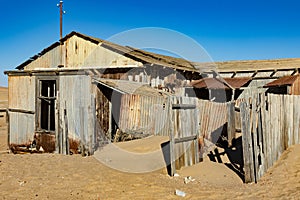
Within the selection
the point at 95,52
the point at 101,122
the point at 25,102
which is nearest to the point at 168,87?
the point at 95,52

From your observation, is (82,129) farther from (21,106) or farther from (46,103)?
(21,106)

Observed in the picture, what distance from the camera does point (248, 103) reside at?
655 cm

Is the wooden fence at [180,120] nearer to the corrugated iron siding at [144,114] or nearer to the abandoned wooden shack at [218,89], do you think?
the corrugated iron siding at [144,114]

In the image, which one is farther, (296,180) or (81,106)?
(81,106)

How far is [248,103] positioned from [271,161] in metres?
1.71

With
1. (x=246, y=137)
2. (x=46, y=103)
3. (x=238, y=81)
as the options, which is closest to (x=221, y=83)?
(x=238, y=81)

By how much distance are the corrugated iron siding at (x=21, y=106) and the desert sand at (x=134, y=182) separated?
2.54 m

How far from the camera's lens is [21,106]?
37.5ft

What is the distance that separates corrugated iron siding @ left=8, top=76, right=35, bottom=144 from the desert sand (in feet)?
8.34

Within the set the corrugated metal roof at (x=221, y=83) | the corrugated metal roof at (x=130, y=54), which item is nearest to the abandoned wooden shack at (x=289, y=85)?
the corrugated metal roof at (x=221, y=83)

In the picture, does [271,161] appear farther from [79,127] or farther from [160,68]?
[160,68]

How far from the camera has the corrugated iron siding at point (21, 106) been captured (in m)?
11.1

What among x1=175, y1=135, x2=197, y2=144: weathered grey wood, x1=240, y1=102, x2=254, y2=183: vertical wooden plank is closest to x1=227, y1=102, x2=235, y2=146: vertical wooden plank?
x1=175, y1=135, x2=197, y2=144: weathered grey wood

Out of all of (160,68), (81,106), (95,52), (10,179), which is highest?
(95,52)
